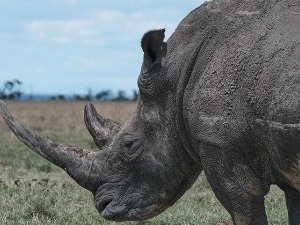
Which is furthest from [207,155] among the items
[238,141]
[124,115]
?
[124,115]

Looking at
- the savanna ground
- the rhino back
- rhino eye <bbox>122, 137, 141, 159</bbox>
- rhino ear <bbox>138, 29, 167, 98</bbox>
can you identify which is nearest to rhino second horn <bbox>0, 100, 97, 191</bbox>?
rhino eye <bbox>122, 137, 141, 159</bbox>

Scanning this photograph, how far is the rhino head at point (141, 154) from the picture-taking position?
5867 mm

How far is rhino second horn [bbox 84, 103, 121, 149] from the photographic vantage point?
6.50 meters

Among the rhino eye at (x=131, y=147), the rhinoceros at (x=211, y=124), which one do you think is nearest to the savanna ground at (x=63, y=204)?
the rhinoceros at (x=211, y=124)

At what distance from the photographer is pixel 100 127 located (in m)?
6.61

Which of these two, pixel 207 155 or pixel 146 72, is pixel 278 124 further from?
pixel 146 72

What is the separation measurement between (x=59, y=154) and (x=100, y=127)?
378mm

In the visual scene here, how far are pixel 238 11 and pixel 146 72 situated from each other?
76 centimetres

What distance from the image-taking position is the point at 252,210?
5465 mm

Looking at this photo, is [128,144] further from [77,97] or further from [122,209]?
[77,97]

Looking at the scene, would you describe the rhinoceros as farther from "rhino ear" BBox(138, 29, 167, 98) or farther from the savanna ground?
the savanna ground

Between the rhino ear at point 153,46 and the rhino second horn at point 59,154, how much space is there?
990mm

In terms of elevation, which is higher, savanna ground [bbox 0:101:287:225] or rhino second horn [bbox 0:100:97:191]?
rhino second horn [bbox 0:100:97:191]

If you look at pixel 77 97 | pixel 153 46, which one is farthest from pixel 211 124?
pixel 77 97
